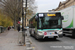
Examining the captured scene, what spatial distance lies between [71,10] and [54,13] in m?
3.50

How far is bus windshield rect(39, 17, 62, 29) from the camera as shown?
1109cm

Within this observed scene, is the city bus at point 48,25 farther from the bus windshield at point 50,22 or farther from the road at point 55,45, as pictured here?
the road at point 55,45

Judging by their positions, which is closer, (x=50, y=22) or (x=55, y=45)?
(x=55, y=45)

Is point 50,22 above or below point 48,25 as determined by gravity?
above

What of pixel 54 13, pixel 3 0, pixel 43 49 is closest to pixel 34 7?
pixel 3 0

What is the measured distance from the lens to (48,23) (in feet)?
36.7

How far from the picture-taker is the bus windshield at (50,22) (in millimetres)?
11086

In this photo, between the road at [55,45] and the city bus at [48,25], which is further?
the city bus at [48,25]

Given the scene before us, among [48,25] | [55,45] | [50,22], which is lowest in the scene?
[55,45]

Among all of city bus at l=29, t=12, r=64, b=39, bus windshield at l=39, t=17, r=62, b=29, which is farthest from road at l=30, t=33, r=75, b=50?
bus windshield at l=39, t=17, r=62, b=29

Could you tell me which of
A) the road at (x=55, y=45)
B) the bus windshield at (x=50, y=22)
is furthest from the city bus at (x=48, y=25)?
the road at (x=55, y=45)

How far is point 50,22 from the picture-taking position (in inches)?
439

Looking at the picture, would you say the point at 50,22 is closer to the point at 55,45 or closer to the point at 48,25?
the point at 48,25

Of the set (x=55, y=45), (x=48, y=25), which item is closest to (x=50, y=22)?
(x=48, y=25)
